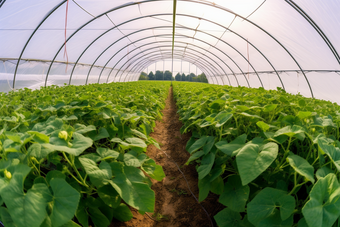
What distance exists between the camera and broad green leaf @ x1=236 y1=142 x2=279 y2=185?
1.07m

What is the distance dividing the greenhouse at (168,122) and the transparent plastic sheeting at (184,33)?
2.9 inches

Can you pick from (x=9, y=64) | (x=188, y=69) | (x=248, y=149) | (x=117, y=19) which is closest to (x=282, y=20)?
(x=117, y=19)

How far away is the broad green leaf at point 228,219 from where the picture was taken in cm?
148

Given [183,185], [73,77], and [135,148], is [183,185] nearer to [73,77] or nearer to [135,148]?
[135,148]

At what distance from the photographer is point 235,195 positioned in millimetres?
1479

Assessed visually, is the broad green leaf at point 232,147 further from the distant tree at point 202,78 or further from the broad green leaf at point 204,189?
the distant tree at point 202,78

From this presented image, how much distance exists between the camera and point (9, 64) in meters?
9.28

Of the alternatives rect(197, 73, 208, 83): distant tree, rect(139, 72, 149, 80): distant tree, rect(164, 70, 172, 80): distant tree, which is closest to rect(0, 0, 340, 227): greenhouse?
rect(139, 72, 149, 80): distant tree

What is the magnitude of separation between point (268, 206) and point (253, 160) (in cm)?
29

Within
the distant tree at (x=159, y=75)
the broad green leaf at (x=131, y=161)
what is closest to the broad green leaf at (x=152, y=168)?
the broad green leaf at (x=131, y=161)

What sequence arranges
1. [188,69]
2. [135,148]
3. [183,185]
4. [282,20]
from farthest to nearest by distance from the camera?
[188,69] < [282,20] < [183,185] < [135,148]

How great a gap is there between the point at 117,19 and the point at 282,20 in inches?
349

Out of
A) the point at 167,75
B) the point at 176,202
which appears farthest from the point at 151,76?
the point at 176,202

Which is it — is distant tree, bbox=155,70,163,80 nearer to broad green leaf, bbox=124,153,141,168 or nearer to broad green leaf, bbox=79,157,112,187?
broad green leaf, bbox=124,153,141,168
